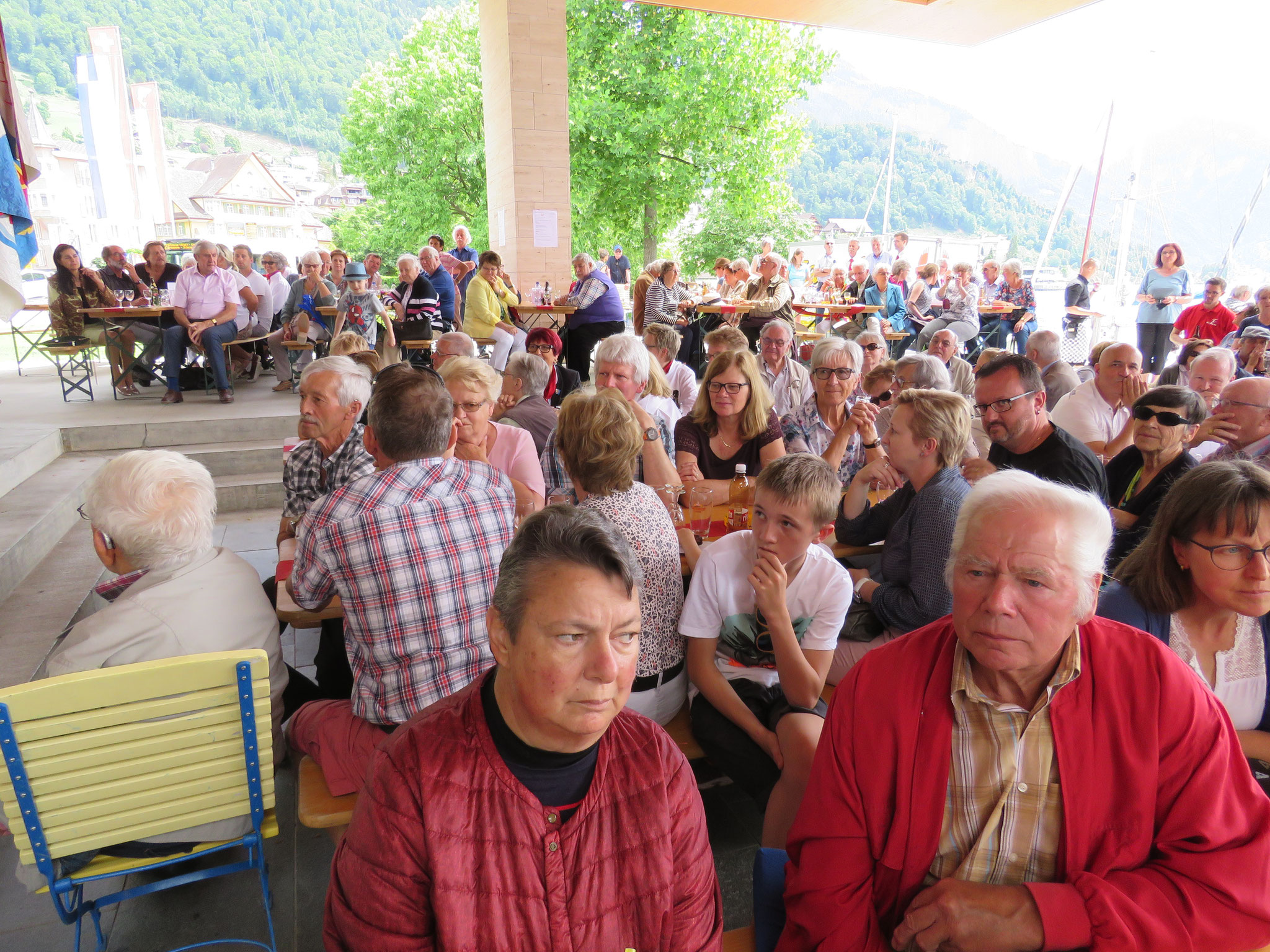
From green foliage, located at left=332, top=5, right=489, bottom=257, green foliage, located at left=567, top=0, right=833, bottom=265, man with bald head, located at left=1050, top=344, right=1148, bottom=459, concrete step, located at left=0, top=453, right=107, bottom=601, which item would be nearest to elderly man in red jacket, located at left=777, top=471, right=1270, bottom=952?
man with bald head, located at left=1050, top=344, right=1148, bottom=459

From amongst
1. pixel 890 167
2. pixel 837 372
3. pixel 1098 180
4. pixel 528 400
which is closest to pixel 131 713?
pixel 528 400

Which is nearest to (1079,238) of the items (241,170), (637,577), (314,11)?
(637,577)

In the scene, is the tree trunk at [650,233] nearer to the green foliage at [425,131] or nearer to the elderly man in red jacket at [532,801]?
the green foliage at [425,131]

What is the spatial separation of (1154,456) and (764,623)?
2.00 metres

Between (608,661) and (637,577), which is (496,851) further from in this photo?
(637,577)

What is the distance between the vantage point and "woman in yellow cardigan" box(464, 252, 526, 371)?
7852mm

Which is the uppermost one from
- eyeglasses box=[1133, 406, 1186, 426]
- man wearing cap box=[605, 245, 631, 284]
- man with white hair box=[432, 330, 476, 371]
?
man wearing cap box=[605, 245, 631, 284]

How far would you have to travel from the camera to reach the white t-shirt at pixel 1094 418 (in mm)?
4078

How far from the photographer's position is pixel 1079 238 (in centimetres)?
1702

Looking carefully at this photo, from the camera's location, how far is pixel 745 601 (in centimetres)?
196

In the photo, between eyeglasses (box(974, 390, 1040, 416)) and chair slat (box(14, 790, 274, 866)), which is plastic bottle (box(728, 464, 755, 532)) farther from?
chair slat (box(14, 790, 274, 866))

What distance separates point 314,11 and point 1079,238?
56.5 m

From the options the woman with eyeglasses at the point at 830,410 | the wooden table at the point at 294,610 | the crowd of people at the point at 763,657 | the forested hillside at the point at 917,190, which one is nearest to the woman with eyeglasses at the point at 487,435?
the crowd of people at the point at 763,657

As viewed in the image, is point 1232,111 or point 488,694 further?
point 1232,111
